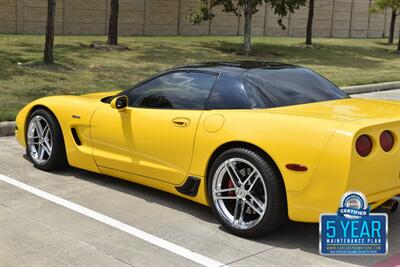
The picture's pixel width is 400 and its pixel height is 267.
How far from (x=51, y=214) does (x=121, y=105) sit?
4.07 ft

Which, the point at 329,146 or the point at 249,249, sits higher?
the point at 329,146

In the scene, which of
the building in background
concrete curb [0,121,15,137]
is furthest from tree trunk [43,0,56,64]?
the building in background

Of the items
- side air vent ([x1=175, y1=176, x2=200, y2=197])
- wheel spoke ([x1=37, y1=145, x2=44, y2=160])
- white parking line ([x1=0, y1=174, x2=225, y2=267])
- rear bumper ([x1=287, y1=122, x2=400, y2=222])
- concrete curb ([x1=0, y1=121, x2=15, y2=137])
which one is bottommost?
white parking line ([x1=0, y1=174, x2=225, y2=267])

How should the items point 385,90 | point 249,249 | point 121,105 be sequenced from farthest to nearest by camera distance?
1. point 385,90
2. point 121,105
3. point 249,249

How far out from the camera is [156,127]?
5.01 m

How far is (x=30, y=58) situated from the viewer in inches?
582

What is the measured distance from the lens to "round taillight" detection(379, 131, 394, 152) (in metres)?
4.06

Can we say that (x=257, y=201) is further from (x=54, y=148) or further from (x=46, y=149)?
(x=46, y=149)

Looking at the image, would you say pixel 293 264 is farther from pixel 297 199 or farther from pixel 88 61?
pixel 88 61

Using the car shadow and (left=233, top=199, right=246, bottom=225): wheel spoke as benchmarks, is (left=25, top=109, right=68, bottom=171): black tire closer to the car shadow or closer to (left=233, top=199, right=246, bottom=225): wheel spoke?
the car shadow

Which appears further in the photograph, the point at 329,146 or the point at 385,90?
the point at 385,90

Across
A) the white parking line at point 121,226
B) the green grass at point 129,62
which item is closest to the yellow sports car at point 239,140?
the white parking line at point 121,226

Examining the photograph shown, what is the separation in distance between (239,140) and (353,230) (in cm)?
110

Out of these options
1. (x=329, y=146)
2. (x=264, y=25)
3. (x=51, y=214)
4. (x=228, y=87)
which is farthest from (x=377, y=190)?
(x=264, y=25)
